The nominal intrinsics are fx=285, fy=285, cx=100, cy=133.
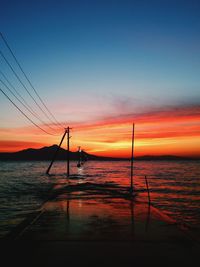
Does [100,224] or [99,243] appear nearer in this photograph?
[99,243]

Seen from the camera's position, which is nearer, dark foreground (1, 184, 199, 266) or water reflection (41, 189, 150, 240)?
dark foreground (1, 184, 199, 266)

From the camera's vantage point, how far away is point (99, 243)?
920cm

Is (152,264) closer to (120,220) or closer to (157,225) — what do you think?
(157,225)

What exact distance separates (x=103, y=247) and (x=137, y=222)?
15.4ft

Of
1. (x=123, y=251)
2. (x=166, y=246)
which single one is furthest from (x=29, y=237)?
(x=166, y=246)

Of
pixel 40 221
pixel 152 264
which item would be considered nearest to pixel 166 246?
pixel 152 264

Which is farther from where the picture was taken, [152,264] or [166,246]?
[166,246]

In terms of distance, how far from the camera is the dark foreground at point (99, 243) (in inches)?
293

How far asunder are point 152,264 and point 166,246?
1907 millimetres

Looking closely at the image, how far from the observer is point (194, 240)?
376 inches

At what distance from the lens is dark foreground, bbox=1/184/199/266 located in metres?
7.43

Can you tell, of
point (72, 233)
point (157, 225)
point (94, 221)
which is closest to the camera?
point (72, 233)

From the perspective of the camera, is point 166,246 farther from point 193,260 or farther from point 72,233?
point 72,233

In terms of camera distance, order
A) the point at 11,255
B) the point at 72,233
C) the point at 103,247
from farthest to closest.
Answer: the point at 72,233, the point at 103,247, the point at 11,255
